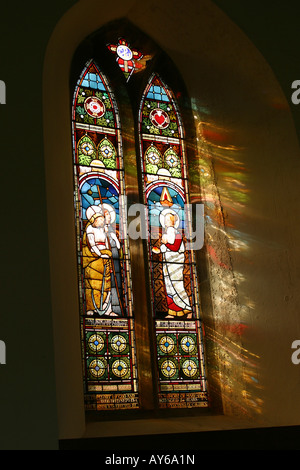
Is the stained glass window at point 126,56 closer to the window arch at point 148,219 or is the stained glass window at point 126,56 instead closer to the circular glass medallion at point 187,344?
the window arch at point 148,219

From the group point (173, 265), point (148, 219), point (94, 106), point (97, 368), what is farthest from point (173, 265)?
point (94, 106)

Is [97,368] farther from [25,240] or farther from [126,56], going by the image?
[126,56]

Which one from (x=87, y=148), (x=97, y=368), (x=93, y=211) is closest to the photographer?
(x=97, y=368)

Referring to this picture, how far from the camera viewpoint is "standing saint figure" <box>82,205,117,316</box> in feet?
14.1

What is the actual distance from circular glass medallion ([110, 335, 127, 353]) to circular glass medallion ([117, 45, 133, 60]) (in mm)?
2176

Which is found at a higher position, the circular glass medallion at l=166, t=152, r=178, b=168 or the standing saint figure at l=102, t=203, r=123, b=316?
the circular glass medallion at l=166, t=152, r=178, b=168

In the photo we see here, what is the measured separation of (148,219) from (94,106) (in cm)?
93

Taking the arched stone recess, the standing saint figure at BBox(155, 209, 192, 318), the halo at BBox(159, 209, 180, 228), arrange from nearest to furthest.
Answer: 1. the arched stone recess
2. the standing saint figure at BBox(155, 209, 192, 318)
3. the halo at BBox(159, 209, 180, 228)

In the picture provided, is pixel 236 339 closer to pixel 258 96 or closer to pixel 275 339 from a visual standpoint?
pixel 275 339

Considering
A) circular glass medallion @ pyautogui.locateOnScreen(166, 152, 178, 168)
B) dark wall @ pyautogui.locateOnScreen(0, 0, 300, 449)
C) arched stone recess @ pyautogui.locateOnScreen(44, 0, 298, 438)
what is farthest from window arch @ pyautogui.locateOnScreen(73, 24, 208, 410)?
dark wall @ pyautogui.locateOnScreen(0, 0, 300, 449)

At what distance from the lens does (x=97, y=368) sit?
4.16m

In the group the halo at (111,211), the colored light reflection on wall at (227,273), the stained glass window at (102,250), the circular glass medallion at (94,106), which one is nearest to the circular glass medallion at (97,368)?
the stained glass window at (102,250)

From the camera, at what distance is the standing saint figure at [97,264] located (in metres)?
4.31

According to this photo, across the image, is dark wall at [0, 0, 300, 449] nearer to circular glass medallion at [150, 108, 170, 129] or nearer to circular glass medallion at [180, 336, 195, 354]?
circular glass medallion at [150, 108, 170, 129]
